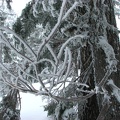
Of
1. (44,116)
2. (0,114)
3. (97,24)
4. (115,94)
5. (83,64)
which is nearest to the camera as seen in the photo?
(115,94)

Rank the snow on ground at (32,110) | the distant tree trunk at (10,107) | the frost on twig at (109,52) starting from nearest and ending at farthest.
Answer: the frost on twig at (109,52), the distant tree trunk at (10,107), the snow on ground at (32,110)

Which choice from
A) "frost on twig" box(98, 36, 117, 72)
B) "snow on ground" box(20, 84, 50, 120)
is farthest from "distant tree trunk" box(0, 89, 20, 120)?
"snow on ground" box(20, 84, 50, 120)

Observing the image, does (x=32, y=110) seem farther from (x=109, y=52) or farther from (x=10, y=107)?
(x=109, y=52)

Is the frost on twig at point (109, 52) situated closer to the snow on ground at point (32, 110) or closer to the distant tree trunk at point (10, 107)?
the distant tree trunk at point (10, 107)

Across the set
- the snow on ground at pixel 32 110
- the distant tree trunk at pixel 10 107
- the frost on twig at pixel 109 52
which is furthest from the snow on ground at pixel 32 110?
the frost on twig at pixel 109 52

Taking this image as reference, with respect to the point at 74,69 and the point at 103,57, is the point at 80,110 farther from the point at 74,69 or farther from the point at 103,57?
the point at 103,57

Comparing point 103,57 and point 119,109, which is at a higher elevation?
point 103,57

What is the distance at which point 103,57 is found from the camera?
3.30 m

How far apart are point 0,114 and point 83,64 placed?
6.42 ft

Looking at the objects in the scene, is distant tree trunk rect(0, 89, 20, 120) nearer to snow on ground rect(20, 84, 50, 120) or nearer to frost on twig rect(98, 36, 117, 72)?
frost on twig rect(98, 36, 117, 72)

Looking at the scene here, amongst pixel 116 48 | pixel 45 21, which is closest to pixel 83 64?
pixel 116 48

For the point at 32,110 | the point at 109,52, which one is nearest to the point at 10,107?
the point at 109,52

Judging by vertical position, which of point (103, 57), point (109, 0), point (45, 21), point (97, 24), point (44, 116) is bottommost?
point (44, 116)

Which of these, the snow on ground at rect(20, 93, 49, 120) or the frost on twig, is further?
the snow on ground at rect(20, 93, 49, 120)
